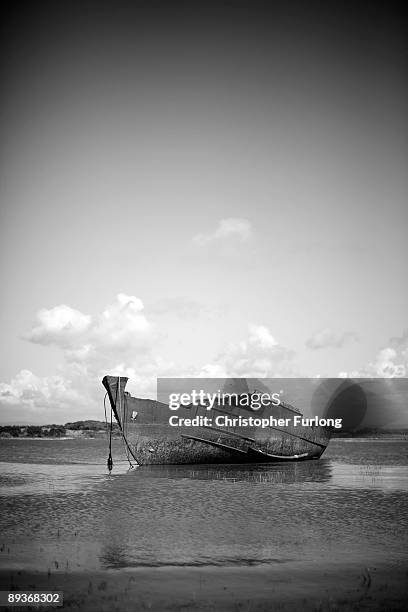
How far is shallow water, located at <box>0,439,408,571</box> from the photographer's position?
35.9 ft

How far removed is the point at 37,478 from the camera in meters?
29.0

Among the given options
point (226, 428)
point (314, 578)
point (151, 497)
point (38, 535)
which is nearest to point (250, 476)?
point (226, 428)

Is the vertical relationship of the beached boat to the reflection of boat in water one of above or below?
above

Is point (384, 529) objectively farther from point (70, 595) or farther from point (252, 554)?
point (70, 595)

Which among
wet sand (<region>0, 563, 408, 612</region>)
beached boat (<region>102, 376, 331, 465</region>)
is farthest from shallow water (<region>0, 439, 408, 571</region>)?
beached boat (<region>102, 376, 331, 465</region>)

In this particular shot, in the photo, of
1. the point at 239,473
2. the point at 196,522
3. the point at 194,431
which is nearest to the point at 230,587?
the point at 196,522

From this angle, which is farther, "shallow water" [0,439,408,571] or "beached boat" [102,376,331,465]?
"beached boat" [102,376,331,465]

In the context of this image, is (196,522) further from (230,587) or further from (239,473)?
(239,473)

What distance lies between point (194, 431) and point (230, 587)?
81.8 feet

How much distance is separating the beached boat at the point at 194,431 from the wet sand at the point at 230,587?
22.3m

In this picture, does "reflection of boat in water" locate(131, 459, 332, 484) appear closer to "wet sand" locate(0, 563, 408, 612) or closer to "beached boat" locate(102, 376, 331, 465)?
"beached boat" locate(102, 376, 331, 465)

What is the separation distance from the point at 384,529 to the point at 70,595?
355 inches

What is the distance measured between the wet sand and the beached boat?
22276mm

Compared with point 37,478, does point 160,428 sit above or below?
above
